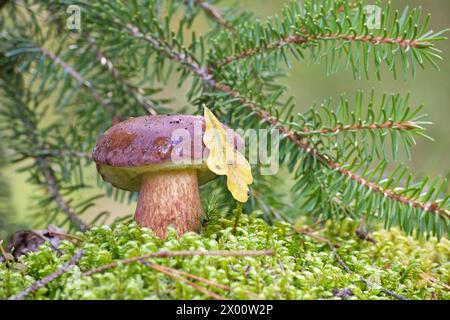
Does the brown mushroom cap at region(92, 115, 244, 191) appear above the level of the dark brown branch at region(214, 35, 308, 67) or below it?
below

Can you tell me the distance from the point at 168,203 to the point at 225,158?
7.4 inches

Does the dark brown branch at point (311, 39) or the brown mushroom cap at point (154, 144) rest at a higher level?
the dark brown branch at point (311, 39)

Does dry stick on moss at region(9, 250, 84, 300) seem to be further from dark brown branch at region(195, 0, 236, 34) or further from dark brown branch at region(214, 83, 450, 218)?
dark brown branch at region(195, 0, 236, 34)

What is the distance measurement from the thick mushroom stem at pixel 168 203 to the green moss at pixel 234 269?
6 centimetres

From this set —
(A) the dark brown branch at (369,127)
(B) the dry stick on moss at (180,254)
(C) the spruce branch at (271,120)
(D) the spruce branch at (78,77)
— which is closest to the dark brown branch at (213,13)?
(C) the spruce branch at (271,120)

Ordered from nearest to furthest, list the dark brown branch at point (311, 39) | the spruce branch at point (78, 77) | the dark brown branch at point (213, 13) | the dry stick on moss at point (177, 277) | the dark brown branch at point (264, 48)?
1. the dry stick on moss at point (177, 277)
2. the dark brown branch at point (311, 39)
3. the dark brown branch at point (264, 48)
4. the spruce branch at point (78, 77)
5. the dark brown branch at point (213, 13)

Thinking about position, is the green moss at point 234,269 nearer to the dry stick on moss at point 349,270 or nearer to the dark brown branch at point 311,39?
the dry stick on moss at point 349,270

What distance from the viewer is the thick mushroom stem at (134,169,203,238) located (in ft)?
3.89

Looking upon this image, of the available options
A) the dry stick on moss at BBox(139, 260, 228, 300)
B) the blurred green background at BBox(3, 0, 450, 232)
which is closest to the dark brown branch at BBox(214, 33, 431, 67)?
the dry stick on moss at BBox(139, 260, 228, 300)

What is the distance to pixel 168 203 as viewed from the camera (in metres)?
1.19

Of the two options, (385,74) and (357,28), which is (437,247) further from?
(385,74)

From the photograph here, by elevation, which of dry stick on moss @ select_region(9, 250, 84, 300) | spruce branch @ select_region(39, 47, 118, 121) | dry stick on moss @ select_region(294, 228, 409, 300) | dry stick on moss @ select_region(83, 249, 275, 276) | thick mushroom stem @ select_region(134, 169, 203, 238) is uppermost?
spruce branch @ select_region(39, 47, 118, 121)

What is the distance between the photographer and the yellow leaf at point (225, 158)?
1104mm

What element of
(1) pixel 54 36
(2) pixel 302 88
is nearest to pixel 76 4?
(1) pixel 54 36
